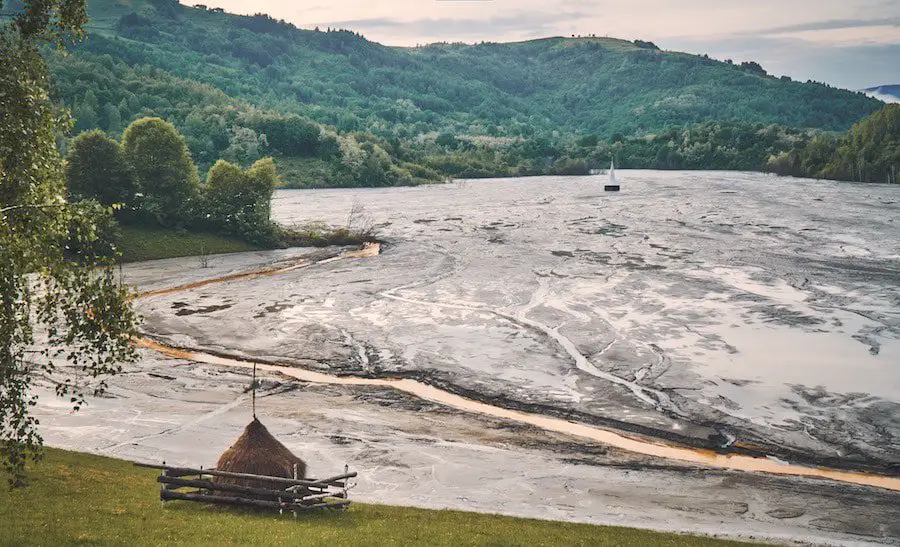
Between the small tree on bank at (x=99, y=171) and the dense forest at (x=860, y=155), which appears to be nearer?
the small tree on bank at (x=99, y=171)

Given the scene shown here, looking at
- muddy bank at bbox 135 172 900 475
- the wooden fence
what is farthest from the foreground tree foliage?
muddy bank at bbox 135 172 900 475

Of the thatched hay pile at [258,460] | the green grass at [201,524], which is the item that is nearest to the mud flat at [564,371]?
the green grass at [201,524]

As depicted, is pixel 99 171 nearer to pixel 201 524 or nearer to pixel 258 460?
pixel 258 460

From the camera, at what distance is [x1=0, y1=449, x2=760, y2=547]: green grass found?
20297mm

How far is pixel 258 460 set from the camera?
24844mm

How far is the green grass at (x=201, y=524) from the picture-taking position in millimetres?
20297

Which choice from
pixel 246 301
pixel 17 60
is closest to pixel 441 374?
pixel 246 301

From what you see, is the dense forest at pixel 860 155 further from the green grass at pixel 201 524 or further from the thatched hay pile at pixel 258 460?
the thatched hay pile at pixel 258 460

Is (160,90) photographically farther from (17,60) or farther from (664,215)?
(17,60)

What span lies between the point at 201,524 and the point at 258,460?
10.0 feet

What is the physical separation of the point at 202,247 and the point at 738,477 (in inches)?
2598

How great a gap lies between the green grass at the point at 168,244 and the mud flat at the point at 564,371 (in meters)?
3.33

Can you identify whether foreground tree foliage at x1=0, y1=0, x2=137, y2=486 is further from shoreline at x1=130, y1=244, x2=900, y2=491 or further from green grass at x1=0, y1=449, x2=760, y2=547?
shoreline at x1=130, y1=244, x2=900, y2=491

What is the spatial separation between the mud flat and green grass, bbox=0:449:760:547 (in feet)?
10.3
